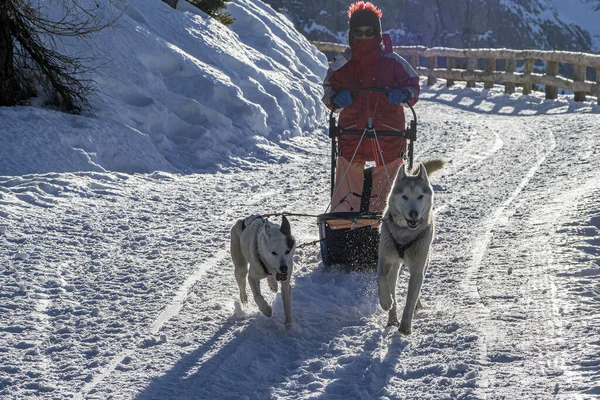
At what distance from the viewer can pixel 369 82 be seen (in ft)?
21.5

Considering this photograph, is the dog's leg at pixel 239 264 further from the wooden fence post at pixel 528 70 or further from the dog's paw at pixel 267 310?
the wooden fence post at pixel 528 70

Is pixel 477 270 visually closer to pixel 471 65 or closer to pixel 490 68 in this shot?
pixel 490 68

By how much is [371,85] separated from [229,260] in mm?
1992

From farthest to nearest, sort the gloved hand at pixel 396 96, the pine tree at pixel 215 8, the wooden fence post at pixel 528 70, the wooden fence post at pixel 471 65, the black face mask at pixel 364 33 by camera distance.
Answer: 1. the wooden fence post at pixel 471 65
2. the wooden fence post at pixel 528 70
3. the pine tree at pixel 215 8
4. the black face mask at pixel 364 33
5. the gloved hand at pixel 396 96

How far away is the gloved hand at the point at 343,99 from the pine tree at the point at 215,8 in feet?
35.7

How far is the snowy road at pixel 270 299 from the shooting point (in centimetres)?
404

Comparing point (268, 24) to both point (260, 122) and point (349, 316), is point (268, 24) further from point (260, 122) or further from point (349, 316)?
point (349, 316)

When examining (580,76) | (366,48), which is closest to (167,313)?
(366,48)

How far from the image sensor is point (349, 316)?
5.12 meters

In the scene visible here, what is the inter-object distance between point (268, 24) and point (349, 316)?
15.5 metres

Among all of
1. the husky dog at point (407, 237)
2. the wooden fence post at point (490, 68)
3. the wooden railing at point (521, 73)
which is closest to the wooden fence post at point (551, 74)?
the wooden railing at point (521, 73)

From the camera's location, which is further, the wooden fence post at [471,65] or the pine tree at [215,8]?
the wooden fence post at [471,65]

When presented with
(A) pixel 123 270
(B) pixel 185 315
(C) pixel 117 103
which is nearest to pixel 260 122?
(C) pixel 117 103

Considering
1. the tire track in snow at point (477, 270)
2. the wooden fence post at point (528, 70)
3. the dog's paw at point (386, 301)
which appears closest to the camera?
the tire track in snow at point (477, 270)
